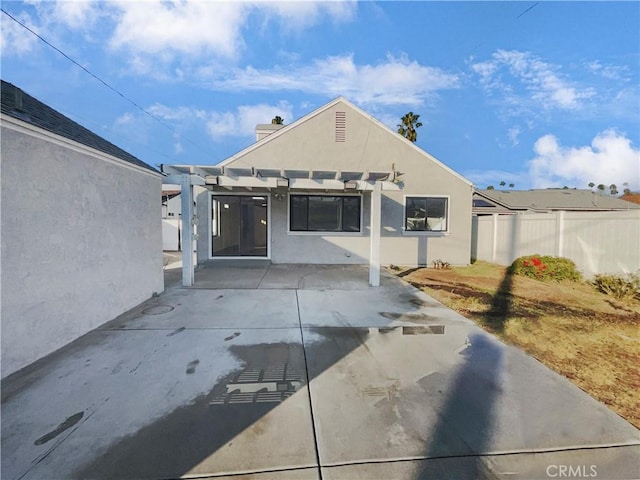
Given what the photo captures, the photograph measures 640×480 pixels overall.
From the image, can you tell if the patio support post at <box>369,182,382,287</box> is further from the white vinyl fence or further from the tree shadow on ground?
the white vinyl fence

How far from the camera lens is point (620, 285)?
6.75m

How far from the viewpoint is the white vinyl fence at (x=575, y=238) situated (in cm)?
698

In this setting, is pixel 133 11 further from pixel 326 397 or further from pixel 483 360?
pixel 483 360

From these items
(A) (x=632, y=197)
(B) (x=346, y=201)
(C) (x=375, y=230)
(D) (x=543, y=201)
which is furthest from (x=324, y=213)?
(A) (x=632, y=197)

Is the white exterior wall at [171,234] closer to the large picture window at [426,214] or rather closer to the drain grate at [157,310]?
the drain grate at [157,310]

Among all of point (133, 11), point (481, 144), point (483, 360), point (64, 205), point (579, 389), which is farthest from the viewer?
point (481, 144)

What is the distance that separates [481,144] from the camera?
14836 mm

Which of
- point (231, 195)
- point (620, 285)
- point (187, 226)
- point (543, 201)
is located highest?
point (543, 201)

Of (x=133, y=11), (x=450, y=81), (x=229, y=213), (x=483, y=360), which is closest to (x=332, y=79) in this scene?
(x=450, y=81)

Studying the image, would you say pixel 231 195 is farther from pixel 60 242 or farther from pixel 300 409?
pixel 300 409

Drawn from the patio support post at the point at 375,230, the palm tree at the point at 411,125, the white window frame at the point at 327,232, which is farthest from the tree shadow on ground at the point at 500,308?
the palm tree at the point at 411,125

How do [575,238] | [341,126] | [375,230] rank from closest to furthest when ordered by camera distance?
[375,230] → [575,238] → [341,126]

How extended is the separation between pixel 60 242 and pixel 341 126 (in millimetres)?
9131

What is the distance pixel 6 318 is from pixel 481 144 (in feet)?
57.1
